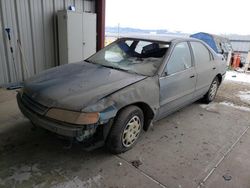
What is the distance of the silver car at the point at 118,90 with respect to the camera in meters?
2.25

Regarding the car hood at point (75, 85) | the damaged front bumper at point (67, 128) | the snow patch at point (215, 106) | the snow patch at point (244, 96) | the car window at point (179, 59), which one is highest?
the car window at point (179, 59)

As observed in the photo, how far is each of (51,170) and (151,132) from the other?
157cm

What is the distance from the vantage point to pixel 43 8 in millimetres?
5586

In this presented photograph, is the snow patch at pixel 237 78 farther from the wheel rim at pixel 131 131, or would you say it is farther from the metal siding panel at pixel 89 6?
the wheel rim at pixel 131 131

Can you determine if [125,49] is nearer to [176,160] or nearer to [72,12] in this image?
→ [176,160]

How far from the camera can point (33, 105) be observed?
250cm

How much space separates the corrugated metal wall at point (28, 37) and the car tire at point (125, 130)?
3848 mm

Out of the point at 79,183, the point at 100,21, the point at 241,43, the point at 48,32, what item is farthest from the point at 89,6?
the point at 241,43

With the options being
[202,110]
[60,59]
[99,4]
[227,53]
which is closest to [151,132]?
[202,110]

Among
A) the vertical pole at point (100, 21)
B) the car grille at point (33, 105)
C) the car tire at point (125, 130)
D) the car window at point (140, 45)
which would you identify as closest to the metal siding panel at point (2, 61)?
the car grille at point (33, 105)

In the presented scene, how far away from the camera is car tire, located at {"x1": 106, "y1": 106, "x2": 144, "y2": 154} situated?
2.50 metres

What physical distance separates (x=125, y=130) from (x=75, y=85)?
801mm

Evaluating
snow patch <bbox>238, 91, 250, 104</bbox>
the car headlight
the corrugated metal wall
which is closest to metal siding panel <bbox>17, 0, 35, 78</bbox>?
the corrugated metal wall

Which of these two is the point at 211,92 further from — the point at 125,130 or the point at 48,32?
the point at 48,32
